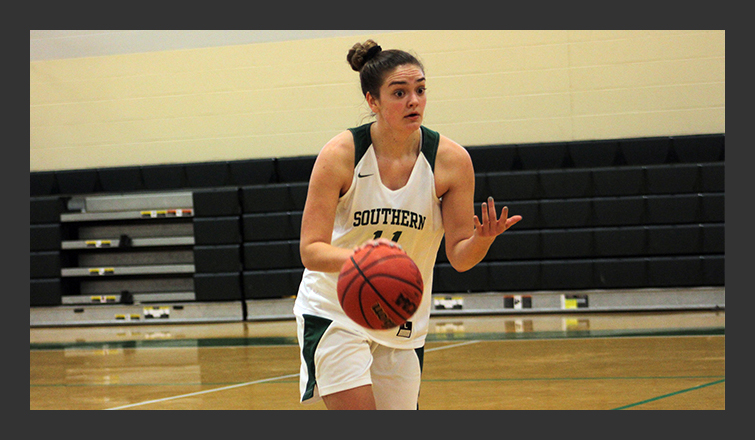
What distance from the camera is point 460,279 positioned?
769 centimetres

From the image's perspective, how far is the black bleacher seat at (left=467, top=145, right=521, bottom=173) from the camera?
7.68 metres

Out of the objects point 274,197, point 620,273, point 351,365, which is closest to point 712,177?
point 620,273

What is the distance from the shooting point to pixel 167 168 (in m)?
8.26

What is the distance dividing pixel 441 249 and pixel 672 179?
8.42ft

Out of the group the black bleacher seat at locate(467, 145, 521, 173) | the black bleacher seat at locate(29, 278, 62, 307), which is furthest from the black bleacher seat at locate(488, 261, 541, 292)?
the black bleacher seat at locate(29, 278, 62, 307)

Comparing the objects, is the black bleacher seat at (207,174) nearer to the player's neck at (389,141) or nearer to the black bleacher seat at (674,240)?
the black bleacher seat at (674,240)

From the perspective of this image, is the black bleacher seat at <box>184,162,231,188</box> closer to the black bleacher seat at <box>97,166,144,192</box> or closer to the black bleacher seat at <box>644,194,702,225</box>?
the black bleacher seat at <box>97,166,144,192</box>

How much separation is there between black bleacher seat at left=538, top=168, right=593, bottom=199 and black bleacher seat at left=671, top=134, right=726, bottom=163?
100cm

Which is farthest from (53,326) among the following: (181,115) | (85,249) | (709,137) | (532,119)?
(709,137)

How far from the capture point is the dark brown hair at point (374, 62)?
88.1 inches

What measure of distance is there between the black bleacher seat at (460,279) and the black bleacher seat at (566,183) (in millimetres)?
1072

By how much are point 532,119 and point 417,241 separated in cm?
586

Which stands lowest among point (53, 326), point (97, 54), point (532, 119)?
point (53, 326)

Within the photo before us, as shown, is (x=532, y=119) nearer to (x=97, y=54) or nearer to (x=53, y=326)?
(x=97, y=54)
